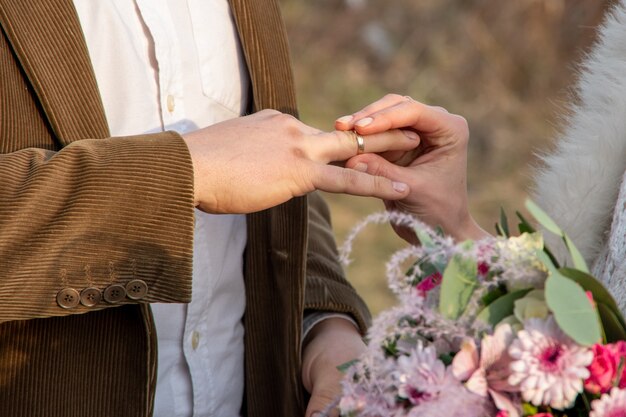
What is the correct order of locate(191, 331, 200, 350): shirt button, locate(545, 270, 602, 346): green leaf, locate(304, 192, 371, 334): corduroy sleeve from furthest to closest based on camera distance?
locate(304, 192, 371, 334): corduroy sleeve → locate(191, 331, 200, 350): shirt button → locate(545, 270, 602, 346): green leaf

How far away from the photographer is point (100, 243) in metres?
1.05

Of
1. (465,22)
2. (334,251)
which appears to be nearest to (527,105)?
(465,22)

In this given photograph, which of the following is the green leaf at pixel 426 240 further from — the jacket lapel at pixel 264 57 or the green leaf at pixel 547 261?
the jacket lapel at pixel 264 57

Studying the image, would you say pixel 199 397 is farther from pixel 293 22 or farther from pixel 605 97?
pixel 293 22

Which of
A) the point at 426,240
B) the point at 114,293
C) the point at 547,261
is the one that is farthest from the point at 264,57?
the point at 547,261

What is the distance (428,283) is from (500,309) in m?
0.08

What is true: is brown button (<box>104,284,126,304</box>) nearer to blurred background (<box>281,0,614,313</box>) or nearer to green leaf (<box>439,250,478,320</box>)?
green leaf (<box>439,250,478,320</box>)

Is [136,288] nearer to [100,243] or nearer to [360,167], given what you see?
[100,243]

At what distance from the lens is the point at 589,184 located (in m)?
1.13

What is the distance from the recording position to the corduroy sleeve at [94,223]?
1031 millimetres

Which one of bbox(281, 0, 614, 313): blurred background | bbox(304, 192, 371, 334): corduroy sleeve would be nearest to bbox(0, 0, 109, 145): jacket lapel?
bbox(304, 192, 371, 334): corduroy sleeve

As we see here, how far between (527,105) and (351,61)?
118 cm

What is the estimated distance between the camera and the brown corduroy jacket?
3.41 feet

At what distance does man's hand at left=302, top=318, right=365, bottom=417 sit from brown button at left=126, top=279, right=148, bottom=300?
1.15 feet
